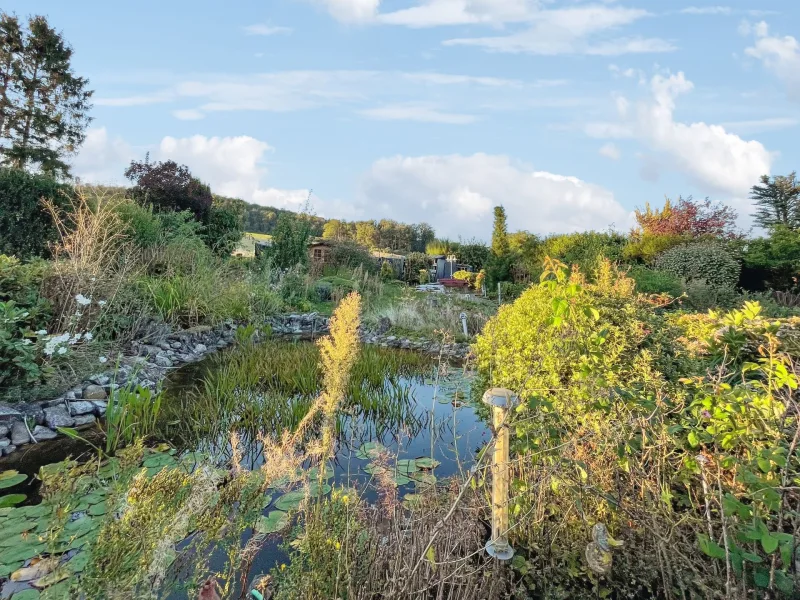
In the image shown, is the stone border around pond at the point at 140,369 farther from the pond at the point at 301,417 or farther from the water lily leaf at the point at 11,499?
the water lily leaf at the point at 11,499

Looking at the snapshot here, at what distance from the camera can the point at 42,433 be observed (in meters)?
3.43

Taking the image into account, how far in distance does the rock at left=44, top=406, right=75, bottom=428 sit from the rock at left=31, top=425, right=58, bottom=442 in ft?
0.17

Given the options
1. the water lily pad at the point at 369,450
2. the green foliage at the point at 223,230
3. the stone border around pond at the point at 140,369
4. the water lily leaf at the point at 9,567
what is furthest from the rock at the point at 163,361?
the green foliage at the point at 223,230

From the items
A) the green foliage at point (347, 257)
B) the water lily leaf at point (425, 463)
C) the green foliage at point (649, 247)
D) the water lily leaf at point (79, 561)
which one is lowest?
the water lily leaf at point (425, 463)

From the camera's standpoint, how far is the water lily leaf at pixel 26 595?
175 cm

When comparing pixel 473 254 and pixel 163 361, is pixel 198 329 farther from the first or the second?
pixel 473 254

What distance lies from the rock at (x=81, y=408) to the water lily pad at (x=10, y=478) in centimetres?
94

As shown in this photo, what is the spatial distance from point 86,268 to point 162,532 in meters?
5.03

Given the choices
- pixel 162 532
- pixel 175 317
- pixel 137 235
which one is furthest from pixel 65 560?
pixel 137 235

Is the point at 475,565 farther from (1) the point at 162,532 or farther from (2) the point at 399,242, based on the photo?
(2) the point at 399,242

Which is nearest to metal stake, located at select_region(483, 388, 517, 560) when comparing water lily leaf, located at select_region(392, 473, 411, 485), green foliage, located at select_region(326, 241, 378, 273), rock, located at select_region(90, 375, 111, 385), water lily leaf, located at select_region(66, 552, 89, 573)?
water lily leaf, located at select_region(392, 473, 411, 485)

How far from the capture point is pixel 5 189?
771 cm

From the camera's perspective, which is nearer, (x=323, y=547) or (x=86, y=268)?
(x=323, y=547)

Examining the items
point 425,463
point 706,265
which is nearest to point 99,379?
point 425,463
